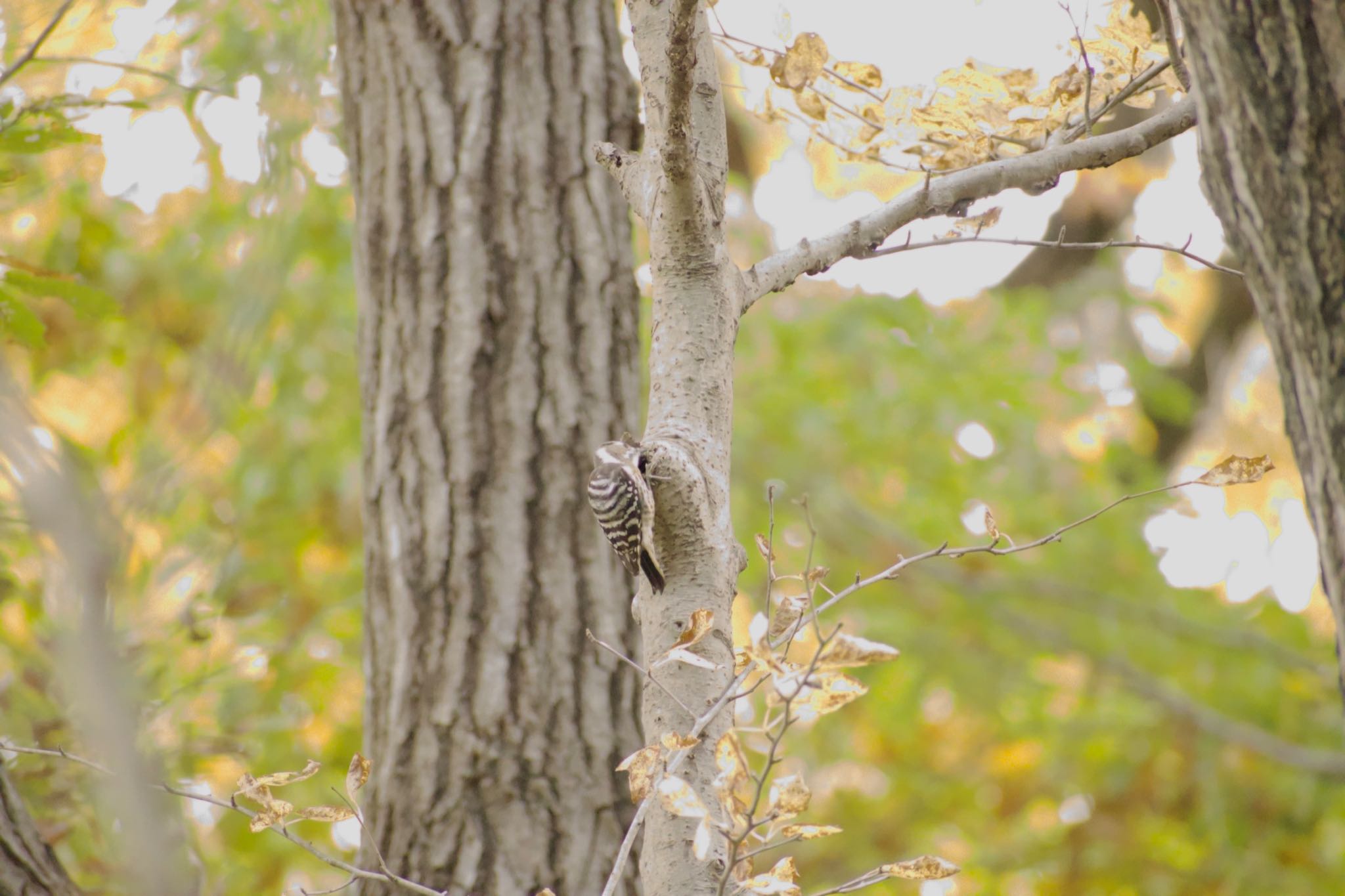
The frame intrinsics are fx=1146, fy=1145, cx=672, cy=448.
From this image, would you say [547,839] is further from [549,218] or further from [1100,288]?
[1100,288]

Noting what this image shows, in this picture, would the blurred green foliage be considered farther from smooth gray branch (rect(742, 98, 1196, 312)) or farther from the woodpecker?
smooth gray branch (rect(742, 98, 1196, 312))

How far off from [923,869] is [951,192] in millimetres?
776

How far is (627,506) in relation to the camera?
1.25 metres

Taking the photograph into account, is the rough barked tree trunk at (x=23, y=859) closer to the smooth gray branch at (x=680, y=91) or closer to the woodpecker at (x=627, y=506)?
the woodpecker at (x=627, y=506)

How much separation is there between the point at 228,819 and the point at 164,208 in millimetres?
2517

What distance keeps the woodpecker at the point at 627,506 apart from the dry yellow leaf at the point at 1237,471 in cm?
59

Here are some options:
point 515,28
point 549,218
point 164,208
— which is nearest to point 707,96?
point 549,218

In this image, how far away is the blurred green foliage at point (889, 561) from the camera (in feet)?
12.0

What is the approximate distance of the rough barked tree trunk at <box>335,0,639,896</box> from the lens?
203 cm

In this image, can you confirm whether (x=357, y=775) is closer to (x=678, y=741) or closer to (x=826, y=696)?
(x=678, y=741)

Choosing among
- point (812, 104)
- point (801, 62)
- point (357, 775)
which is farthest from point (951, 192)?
point (357, 775)

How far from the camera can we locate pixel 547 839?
2.00 meters

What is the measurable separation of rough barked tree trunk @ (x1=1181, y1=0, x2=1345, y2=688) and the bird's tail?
63 centimetres

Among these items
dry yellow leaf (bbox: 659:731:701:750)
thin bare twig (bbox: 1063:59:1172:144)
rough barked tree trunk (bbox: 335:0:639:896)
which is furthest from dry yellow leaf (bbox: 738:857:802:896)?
thin bare twig (bbox: 1063:59:1172:144)
